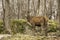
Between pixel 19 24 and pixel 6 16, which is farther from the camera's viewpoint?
pixel 19 24

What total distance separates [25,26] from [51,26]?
7.57ft

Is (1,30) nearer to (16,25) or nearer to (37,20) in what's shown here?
(16,25)

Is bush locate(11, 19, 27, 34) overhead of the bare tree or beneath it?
beneath

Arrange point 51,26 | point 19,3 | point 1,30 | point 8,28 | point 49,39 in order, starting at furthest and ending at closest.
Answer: point 19,3 → point 51,26 → point 1,30 → point 8,28 → point 49,39

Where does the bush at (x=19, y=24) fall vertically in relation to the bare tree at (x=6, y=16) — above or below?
below

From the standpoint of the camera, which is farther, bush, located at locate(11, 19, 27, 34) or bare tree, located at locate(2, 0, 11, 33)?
bush, located at locate(11, 19, 27, 34)

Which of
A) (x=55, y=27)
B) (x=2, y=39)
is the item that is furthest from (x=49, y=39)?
(x=55, y=27)

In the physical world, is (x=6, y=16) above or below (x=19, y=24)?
above

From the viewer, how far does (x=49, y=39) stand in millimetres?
11000

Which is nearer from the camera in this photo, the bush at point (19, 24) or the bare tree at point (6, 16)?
the bare tree at point (6, 16)

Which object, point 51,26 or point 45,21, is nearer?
point 45,21

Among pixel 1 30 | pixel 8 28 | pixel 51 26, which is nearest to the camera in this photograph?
pixel 8 28

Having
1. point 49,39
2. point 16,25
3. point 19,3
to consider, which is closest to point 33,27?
point 16,25

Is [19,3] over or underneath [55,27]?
over
